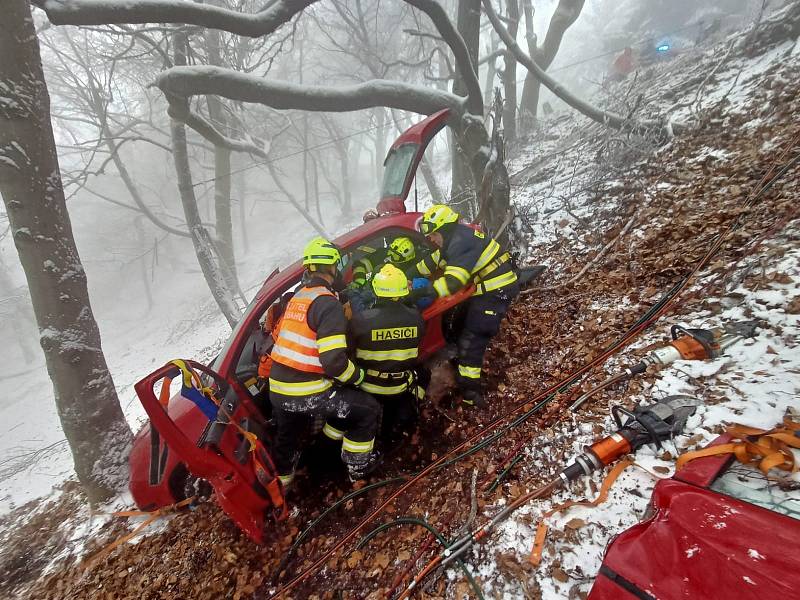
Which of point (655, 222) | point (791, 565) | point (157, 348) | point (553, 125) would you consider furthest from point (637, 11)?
point (157, 348)

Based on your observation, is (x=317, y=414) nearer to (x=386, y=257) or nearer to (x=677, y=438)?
(x=386, y=257)

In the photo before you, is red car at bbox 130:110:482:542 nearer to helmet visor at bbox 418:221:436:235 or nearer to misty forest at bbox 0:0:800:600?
misty forest at bbox 0:0:800:600

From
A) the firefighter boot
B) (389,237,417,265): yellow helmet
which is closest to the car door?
(389,237,417,265): yellow helmet

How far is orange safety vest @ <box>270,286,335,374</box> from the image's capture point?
9.62 ft

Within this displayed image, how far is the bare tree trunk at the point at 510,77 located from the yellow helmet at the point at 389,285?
9.26 m

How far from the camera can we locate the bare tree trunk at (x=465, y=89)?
6355mm

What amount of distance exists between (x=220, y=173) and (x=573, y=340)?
10.6 metres

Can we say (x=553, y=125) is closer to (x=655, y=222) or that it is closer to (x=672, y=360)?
(x=655, y=222)

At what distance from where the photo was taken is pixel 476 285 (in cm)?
363

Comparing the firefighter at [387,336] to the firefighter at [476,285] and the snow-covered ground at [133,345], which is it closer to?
the firefighter at [476,285]

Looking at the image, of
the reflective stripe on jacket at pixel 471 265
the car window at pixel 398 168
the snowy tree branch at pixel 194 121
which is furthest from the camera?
the snowy tree branch at pixel 194 121

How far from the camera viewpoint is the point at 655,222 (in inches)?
188

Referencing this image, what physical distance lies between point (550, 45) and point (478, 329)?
10.6m

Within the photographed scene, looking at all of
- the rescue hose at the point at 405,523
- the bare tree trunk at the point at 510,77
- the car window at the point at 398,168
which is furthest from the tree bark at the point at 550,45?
→ the rescue hose at the point at 405,523
